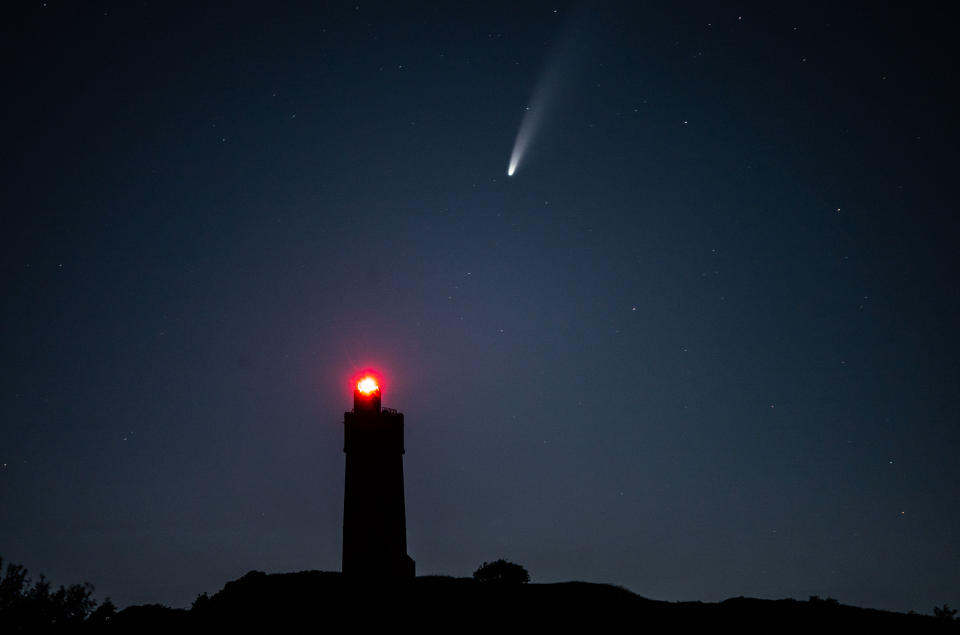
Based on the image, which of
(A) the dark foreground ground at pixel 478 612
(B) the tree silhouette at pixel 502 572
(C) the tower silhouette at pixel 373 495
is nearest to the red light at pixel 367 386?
(C) the tower silhouette at pixel 373 495

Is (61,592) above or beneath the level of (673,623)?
above

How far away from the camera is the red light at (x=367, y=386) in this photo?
4131 centimetres

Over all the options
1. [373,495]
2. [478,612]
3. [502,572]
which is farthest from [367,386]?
[502,572]

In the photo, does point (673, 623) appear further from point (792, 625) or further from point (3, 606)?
point (3, 606)

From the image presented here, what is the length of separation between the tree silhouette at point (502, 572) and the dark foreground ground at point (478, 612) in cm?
2372

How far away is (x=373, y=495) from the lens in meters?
37.3

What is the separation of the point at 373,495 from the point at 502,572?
28.2 meters

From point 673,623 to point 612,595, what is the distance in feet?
15.3

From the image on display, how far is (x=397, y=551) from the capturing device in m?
36.6

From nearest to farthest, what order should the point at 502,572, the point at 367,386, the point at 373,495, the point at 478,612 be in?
the point at 478,612 → the point at 373,495 → the point at 367,386 → the point at 502,572

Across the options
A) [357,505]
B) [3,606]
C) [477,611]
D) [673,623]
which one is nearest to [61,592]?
[3,606]

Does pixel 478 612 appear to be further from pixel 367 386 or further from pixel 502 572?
pixel 502 572

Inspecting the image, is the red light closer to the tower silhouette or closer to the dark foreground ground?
the tower silhouette

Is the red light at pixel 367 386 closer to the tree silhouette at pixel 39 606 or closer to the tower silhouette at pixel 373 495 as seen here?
the tower silhouette at pixel 373 495
